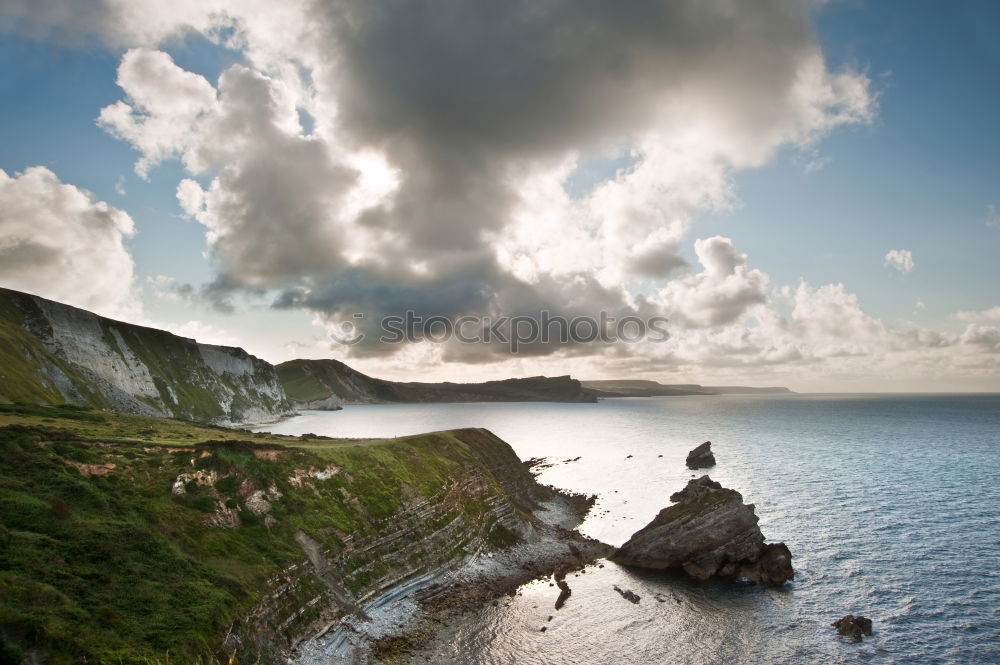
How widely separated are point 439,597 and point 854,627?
32.3 m

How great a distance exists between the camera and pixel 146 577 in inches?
1013

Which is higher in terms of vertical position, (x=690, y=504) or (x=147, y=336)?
(x=147, y=336)

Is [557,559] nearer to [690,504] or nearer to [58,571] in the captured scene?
[690,504]

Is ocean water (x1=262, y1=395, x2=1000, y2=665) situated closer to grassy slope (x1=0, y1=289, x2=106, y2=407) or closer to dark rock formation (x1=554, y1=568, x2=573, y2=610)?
dark rock formation (x1=554, y1=568, x2=573, y2=610)

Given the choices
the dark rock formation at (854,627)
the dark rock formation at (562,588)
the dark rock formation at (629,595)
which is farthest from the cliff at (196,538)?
the dark rock formation at (854,627)

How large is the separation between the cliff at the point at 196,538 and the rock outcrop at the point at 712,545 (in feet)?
51.1

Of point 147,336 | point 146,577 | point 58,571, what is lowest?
point 146,577

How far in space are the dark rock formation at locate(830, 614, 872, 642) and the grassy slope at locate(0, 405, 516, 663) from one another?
126 ft

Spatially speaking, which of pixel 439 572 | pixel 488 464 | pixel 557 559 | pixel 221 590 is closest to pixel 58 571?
pixel 221 590

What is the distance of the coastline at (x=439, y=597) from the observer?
31688 millimetres

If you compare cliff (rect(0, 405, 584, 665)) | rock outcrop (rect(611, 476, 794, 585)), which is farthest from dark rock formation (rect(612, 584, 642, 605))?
cliff (rect(0, 405, 584, 665))

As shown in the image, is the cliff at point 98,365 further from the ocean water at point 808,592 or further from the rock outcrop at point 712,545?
the rock outcrop at point 712,545

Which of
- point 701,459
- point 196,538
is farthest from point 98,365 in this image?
point 701,459

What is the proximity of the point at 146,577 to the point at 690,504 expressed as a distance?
49568mm
